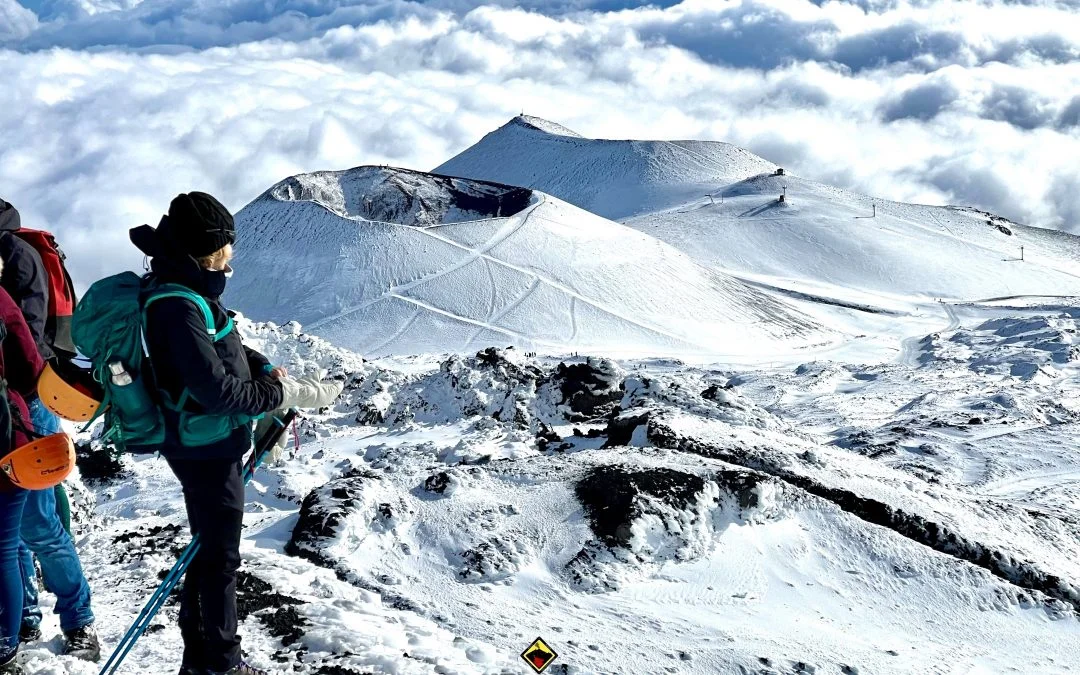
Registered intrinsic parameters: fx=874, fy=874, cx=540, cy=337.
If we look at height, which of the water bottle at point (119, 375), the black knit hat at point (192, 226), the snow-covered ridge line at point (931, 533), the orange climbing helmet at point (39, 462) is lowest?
the snow-covered ridge line at point (931, 533)

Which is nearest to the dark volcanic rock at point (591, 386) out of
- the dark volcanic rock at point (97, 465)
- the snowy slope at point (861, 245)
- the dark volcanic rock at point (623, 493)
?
the dark volcanic rock at point (97, 465)

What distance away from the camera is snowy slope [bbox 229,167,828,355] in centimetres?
3869

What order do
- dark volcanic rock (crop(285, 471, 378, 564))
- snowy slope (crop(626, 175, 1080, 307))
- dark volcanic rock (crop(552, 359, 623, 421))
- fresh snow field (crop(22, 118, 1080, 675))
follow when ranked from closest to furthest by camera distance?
fresh snow field (crop(22, 118, 1080, 675))
dark volcanic rock (crop(285, 471, 378, 564))
dark volcanic rock (crop(552, 359, 623, 421))
snowy slope (crop(626, 175, 1080, 307))

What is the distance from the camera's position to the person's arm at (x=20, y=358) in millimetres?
4000

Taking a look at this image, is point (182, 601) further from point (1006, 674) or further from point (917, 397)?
point (917, 397)

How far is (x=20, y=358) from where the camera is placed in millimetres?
4031

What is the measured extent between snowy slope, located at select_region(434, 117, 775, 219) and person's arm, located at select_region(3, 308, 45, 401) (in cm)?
8811

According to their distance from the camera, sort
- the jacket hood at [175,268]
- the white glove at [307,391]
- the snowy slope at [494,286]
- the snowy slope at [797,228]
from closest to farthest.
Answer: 1. the jacket hood at [175,268]
2. the white glove at [307,391]
3. the snowy slope at [494,286]
4. the snowy slope at [797,228]

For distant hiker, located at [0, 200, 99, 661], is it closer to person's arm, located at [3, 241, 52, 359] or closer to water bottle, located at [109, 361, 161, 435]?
person's arm, located at [3, 241, 52, 359]

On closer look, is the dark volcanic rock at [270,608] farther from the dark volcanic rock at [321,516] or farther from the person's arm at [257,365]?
the person's arm at [257,365]

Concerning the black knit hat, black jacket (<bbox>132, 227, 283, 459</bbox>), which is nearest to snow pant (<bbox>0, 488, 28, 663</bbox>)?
black jacket (<bbox>132, 227, 283, 459</bbox>)

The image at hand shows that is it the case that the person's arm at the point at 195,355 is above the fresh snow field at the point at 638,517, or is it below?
above

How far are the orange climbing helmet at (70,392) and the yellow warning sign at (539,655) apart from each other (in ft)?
8.91

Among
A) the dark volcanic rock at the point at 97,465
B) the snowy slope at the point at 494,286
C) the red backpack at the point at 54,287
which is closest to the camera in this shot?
the red backpack at the point at 54,287
